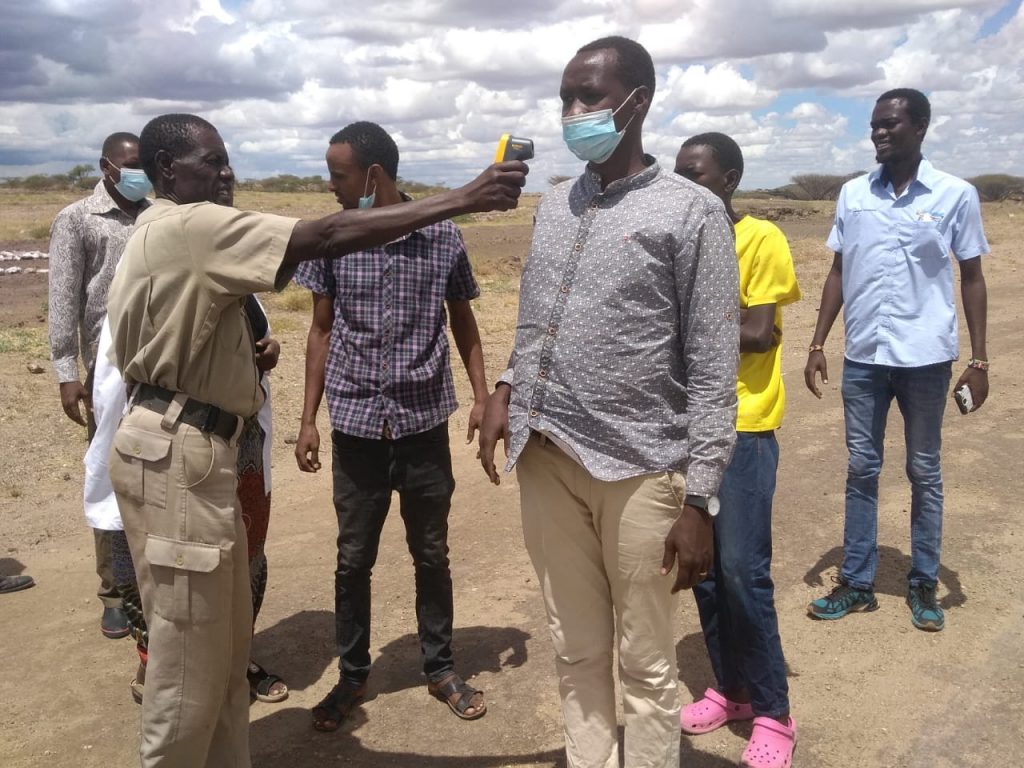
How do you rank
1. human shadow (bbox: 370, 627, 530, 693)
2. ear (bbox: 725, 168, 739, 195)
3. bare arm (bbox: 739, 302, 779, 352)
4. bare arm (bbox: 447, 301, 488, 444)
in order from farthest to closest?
human shadow (bbox: 370, 627, 530, 693), bare arm (bbox: 447, 301, 488, 444), ear (bbox: 725, 168, 739, 195), bare arm (bbox: 739, 302, 779, 352)

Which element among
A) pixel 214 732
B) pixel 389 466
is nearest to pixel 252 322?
pixel 389 466

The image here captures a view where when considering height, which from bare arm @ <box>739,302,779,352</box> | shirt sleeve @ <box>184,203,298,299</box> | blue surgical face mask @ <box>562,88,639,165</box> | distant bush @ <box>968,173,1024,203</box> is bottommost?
distant bush @ <box>968,173,1024,203</box>

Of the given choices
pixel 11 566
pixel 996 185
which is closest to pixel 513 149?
pixel 11 566

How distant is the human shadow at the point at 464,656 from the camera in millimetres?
3871

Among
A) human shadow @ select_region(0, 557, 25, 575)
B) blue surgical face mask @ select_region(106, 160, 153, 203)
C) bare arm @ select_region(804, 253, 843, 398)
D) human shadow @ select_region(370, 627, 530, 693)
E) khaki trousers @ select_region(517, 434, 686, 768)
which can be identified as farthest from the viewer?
human shadow @ select_region(0, 557, 25, 575)

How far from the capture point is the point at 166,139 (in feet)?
8.46

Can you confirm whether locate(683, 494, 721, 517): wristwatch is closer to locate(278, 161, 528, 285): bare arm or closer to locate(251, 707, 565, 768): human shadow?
locate(278, 161, 528, 285): bare arm

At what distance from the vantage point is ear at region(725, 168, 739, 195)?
3.22 meters

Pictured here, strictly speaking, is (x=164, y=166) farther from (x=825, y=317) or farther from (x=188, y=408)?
(x=825, y=317)

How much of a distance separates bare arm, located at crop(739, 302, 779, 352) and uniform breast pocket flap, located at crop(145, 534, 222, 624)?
1.74 metres

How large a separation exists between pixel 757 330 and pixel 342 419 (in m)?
1.48

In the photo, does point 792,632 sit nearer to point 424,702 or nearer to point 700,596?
point 700,596

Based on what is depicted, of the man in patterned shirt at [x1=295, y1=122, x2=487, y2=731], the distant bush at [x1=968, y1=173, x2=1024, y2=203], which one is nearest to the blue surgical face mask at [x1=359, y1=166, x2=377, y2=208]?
the man in patterned shirt at [x1=295, y1=122, x2=487, y2=731]

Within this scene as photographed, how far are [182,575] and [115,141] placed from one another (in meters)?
2.33
